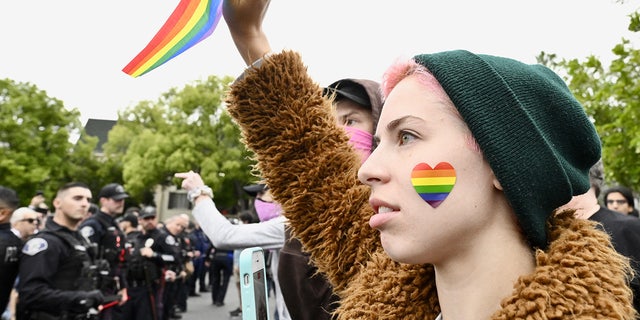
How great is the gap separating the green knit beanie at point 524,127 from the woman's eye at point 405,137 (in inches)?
5.2

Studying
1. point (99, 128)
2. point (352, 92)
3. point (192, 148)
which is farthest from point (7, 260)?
point (99, 128)

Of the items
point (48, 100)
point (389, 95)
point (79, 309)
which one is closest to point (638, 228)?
point (389, 95)

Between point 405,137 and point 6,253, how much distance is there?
17.4 ft

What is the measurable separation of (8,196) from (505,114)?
19.4 feet

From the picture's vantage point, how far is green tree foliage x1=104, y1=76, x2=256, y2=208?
3797 cm

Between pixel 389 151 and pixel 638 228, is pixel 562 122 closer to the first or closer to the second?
pixel 389 151

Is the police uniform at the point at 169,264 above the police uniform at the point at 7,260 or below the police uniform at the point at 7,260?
below

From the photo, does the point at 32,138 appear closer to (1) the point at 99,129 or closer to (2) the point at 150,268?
(1) the point at 99,129

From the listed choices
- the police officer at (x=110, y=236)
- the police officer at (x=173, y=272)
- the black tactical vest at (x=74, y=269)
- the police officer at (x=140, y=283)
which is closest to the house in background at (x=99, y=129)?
the police officer at (x=173, y=272)

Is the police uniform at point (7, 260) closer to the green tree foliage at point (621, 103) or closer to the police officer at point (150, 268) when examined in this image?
the police officer at point (150, 268)

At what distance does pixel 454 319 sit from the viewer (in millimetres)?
1369

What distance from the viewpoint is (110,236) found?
818 cm

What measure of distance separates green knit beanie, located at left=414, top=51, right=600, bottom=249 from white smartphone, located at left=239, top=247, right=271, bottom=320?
758mm

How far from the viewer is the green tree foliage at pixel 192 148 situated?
37969 millimetres
